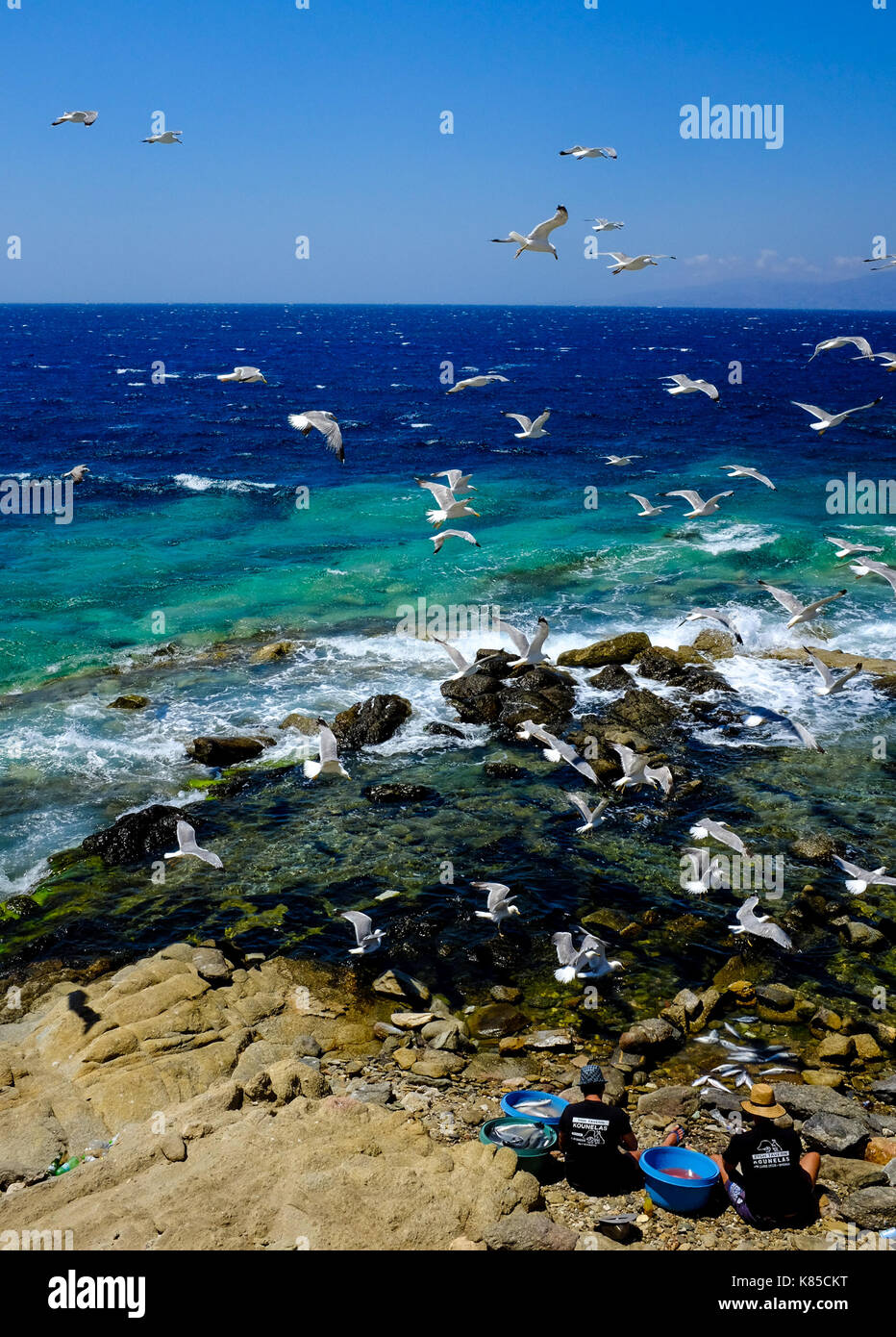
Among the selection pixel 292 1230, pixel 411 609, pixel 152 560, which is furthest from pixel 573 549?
pixel 292 1230

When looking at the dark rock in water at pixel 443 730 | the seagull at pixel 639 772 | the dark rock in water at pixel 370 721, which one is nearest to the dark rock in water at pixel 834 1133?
the seagull at pixel 639 772

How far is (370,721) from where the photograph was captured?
2239cm

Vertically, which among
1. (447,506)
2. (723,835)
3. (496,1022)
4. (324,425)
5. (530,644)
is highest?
(324,425)

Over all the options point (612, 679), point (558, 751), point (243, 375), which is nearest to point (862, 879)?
point (558, 751)

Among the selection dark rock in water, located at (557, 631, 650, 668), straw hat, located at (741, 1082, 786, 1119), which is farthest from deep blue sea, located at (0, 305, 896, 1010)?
straw hat, located at (741, 1082, 786, 1119)

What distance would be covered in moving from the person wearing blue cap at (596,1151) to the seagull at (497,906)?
214 inches

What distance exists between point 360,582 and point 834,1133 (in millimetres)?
27948

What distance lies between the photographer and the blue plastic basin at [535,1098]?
32.4 ft

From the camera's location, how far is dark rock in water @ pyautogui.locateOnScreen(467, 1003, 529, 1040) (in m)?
12.7

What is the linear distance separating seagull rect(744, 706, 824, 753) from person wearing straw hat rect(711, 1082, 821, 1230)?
13.5 metres

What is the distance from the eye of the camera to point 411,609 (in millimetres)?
32719

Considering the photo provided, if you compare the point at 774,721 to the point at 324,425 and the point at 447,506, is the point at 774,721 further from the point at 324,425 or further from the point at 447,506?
the point at 324,425
